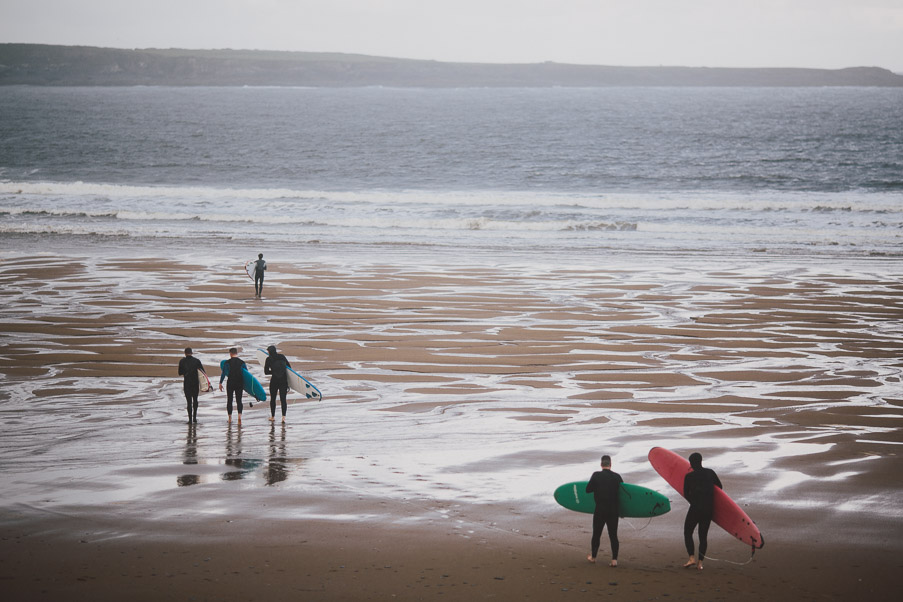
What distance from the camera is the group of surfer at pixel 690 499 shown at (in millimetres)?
8164

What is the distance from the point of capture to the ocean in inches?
1414

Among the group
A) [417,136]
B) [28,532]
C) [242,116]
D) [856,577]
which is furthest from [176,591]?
[242,116]

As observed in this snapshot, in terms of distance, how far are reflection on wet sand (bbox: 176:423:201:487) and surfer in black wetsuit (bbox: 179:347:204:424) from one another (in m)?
0.25

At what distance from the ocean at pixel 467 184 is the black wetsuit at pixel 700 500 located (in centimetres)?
2328

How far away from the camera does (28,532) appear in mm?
8578

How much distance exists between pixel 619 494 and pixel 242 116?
121578 mm

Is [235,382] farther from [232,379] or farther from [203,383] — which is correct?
[203,383]

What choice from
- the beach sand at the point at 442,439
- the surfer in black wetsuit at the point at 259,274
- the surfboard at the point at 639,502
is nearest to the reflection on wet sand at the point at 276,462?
the beach sand at the point at 442,439

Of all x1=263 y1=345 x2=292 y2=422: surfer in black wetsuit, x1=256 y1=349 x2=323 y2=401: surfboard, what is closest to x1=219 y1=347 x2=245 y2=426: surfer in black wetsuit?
x1=263 y1=345 x2=292 y2=422: surfer in black wetsuit

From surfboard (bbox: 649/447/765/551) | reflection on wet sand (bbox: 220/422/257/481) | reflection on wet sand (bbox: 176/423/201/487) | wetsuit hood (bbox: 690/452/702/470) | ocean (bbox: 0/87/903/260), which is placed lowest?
reflection on wet sand (bbox: 220/422/257/481)

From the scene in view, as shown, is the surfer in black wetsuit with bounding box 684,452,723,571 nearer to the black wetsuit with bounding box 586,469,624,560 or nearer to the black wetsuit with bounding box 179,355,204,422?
the black wetsuit with bounding box 586,469,624,560

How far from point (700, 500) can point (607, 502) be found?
2.87 feet

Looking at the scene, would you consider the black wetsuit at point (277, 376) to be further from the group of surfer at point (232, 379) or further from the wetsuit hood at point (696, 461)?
the wetsuit hood at point (696, 461)

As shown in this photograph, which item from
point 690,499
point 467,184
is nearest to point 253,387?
point 690,499
